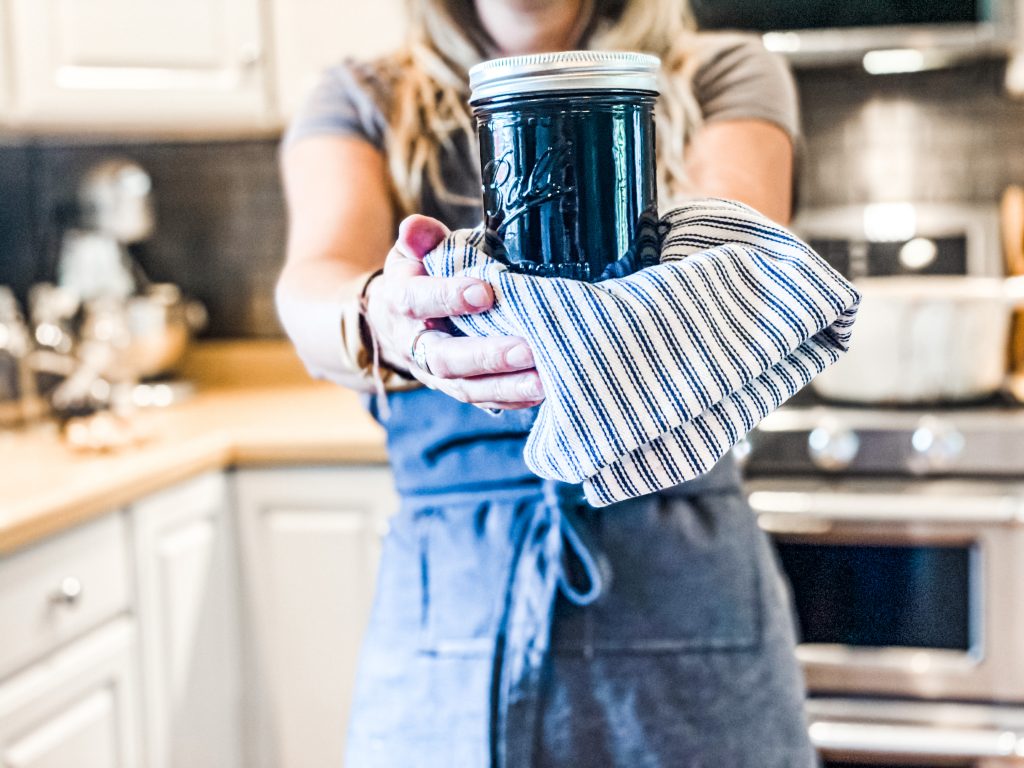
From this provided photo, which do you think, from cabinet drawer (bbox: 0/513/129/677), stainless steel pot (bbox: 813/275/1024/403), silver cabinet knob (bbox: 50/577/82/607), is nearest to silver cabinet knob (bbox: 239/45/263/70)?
cabinet drawer (bbox: 0/513/129/677)

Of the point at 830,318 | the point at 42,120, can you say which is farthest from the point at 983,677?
the point at 42,120

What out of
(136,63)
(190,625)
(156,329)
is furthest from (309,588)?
(136,63)

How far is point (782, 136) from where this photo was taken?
713mm

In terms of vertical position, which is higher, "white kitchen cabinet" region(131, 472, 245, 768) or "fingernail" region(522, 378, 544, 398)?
"fingernail" region(522, 378, 544, 398)

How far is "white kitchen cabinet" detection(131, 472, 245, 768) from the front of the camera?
1.45 meters

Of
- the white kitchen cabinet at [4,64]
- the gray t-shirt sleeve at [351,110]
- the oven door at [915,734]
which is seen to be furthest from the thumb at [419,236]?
the white kitchen cabinet at [4,64]

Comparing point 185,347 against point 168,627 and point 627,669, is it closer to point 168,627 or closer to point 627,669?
point 168,627

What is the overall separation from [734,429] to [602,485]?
6 centimetres

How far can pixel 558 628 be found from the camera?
2.42 ft

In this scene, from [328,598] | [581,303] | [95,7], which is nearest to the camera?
[581,303]

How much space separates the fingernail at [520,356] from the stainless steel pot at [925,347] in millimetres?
1023

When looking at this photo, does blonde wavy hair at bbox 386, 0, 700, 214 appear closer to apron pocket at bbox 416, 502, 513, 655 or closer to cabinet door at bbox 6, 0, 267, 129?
apron pocket at bbox 416, 502, 513, 655

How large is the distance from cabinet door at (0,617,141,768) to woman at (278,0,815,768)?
1.96 feet

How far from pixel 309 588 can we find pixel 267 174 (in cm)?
88
